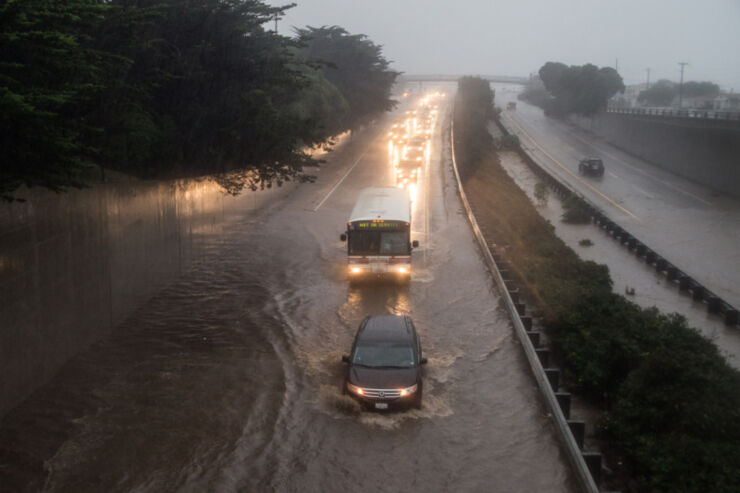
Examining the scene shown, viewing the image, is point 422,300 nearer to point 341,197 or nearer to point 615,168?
point 341,197

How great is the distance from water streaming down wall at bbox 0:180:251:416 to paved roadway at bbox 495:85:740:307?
75.7ft

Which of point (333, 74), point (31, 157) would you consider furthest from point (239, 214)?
point (333, 74)

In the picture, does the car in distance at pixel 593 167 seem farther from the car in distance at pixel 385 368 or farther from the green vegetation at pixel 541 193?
the car in distance at pixel 385 368

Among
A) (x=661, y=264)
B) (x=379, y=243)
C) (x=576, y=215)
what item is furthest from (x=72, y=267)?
(x=576, y=215)

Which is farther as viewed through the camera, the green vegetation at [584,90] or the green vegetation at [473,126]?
the green vegetation at [584,90]

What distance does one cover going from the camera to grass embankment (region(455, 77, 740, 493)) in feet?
37.9

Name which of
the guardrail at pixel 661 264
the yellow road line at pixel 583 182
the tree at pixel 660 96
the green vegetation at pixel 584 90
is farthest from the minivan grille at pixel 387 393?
the tree at pixel 660 96

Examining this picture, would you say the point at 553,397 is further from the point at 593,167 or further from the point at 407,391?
the point at 593,167

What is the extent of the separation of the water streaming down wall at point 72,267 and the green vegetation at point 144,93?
83cm

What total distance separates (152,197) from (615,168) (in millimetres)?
58817

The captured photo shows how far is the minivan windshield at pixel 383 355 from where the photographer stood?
14.8 meters

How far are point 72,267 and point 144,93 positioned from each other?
18.4ft

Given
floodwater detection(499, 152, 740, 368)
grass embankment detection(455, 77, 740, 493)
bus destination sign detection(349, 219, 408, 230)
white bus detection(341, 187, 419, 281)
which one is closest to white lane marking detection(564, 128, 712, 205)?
floodwater detection(499, 152, 740, 368)

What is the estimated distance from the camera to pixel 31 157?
493 inches
